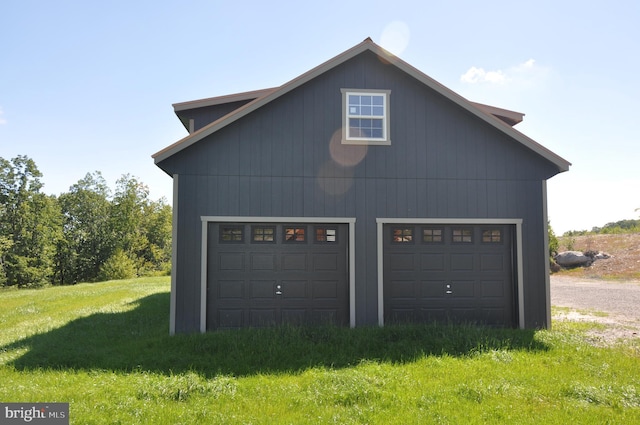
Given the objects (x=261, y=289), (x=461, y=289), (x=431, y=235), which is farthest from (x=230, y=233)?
(x=461, y=289)

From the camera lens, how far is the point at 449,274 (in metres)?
10.3

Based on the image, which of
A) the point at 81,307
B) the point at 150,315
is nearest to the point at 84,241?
the point at 81,307

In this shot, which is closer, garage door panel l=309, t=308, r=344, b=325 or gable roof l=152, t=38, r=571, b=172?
gable roof l=152, t=38, r=571, b=172

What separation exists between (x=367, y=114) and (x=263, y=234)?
3.93 m

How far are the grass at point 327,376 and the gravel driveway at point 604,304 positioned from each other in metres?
1.28

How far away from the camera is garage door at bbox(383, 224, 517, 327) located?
10.1 m

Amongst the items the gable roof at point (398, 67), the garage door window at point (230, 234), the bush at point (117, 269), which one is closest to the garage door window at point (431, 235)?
the gable roof at point (398, 67)

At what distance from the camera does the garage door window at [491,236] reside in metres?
10.4

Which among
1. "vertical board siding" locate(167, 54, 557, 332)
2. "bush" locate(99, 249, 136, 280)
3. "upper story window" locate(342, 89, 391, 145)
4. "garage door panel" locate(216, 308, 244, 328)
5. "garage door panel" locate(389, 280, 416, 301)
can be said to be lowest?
"bush" locate(99, 249, 136, 280)

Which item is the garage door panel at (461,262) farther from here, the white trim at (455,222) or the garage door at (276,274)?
the garage door at (276,274)

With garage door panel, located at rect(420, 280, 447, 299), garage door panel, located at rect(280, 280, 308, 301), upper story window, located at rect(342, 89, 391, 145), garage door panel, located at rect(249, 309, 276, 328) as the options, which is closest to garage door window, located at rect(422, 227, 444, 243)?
garage door panel, located at rect(420, 280, 447, 299)

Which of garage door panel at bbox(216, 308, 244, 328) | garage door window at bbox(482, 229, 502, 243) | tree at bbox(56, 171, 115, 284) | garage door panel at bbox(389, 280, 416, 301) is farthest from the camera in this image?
tree at bbox(56, 171, 115, 284)

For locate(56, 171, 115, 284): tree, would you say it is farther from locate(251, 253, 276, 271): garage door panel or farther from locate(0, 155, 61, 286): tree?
locate(251, 253, 276, 271): garage door panel

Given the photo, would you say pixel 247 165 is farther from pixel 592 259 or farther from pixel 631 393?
pixel 592 259
